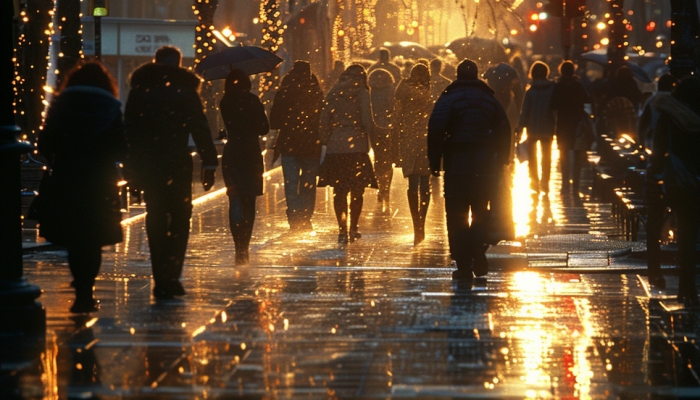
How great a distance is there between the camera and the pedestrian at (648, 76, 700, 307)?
10305 mm

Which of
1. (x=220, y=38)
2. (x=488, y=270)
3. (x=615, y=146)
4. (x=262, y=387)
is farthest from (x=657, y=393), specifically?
(x=220, y=38)

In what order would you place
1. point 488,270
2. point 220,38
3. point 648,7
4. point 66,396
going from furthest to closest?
point 648,7 < point 220,38 < point 488,270 < point 66,396

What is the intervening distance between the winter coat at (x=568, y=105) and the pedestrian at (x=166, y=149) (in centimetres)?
1006

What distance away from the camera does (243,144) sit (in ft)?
43.7

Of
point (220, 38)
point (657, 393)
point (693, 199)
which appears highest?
point (220, 38)

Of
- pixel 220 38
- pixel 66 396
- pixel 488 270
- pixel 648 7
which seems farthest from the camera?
pixel 648 7

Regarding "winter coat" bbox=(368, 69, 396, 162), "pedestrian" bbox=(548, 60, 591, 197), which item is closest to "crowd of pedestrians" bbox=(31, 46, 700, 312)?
"winter coat" bbox=(368, 69, 396, 162)

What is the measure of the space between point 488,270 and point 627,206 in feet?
7.83

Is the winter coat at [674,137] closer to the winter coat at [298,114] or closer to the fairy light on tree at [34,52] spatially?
the winter coat at [298,114]

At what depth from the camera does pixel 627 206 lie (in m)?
13.9

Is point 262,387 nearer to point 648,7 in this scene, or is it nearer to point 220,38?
point 220,38

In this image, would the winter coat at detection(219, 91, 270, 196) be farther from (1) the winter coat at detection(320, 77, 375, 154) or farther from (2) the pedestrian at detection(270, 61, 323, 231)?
(2) the pedestrian at detection(270, 61, 323, 231)

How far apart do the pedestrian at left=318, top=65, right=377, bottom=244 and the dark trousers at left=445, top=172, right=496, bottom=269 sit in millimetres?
3367

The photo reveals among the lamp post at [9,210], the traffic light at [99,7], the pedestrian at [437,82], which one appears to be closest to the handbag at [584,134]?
the pedestrian at [437,82]
